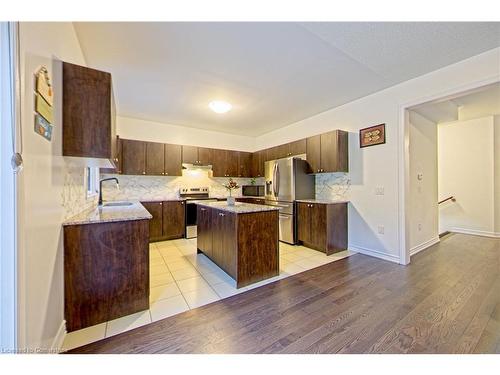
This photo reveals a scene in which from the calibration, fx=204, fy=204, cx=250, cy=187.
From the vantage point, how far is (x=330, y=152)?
141 inches

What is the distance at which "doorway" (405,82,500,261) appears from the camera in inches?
135

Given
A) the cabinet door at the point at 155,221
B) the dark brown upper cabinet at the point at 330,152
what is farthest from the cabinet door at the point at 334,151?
the cabinet door at the point at 155,221

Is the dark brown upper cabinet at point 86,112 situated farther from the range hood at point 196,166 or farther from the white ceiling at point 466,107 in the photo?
the white ceiling at point 466,107

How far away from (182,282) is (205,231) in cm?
85

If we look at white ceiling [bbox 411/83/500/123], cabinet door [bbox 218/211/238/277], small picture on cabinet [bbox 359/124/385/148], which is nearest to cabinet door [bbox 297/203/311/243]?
small picture on cabinet [bbox 359/124/385/148]

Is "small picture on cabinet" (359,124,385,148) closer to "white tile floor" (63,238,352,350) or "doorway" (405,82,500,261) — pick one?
"doorway" (405,82,500,261)

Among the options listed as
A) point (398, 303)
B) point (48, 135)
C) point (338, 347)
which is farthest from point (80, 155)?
point (398, 303)

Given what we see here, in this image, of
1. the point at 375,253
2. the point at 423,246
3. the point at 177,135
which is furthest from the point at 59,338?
the point at 423,246

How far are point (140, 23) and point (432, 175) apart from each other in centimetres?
513

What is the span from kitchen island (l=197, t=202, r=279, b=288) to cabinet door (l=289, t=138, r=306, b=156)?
2048 mm

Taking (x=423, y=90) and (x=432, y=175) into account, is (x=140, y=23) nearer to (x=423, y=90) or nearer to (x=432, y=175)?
(x=423, y=90)

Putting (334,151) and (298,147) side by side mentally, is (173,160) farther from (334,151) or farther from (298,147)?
(334,151)
